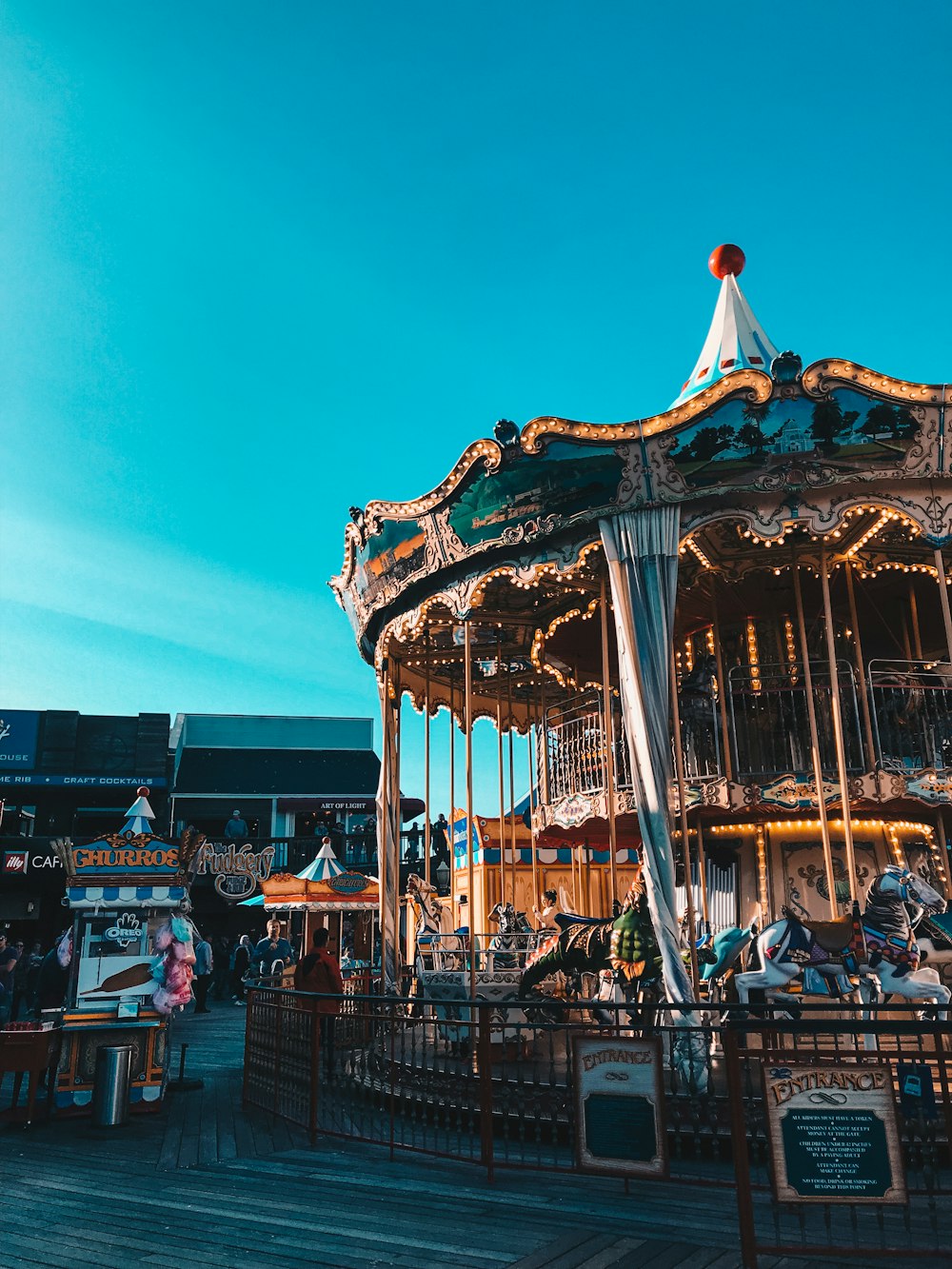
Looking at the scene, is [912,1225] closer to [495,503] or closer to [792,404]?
[792,404]

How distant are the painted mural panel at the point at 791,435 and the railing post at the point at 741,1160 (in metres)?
6.70

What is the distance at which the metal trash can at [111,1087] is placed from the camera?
8016 mm

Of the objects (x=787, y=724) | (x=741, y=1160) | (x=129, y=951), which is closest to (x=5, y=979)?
(x=129, y=951)

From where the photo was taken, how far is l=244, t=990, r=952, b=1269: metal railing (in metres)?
4.50

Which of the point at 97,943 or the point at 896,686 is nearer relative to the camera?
the point at 97,943

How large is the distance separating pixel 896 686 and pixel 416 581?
6209 mm

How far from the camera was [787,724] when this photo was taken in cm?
1236

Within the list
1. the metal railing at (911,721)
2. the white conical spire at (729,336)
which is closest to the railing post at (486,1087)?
the metal railing at (911,721)

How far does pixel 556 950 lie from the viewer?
404 inches

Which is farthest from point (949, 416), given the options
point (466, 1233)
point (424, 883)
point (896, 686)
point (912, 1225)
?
point (424, 883)

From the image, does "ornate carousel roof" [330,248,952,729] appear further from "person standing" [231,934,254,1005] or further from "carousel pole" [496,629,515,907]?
"person standing" [231,934,254,1005]

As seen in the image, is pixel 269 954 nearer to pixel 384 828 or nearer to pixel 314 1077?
pixel 384 828

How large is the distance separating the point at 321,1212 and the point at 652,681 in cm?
585

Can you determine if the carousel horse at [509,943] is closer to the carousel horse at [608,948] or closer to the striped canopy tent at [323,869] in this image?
the carousel horse at [608,948]
